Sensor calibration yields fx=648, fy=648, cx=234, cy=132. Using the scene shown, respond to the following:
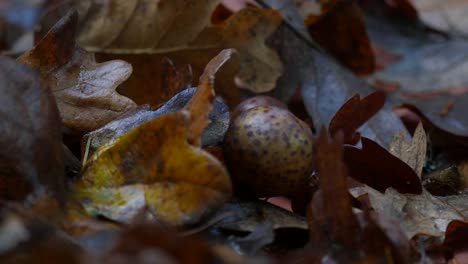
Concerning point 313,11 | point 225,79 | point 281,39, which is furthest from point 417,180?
point 313,11

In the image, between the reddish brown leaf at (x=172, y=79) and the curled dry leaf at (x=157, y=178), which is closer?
the curled dry leaf at (x=157, y=178)

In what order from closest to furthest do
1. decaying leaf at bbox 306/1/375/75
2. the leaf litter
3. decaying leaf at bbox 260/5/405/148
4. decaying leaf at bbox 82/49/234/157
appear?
the leaf litter
decaying leaf at bbox 82/49/234/157
decaying leaf at bbox 260/5/405/148
decaying leaf at bbox 306/1/375/75

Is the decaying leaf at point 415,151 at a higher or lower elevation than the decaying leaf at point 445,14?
higher

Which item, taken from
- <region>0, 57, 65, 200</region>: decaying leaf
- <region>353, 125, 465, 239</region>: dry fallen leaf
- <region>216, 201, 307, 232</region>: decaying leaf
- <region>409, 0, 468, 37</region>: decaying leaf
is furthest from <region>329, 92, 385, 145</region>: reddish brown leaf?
<region>409, 0, 468, 37</region>: decaying leaf

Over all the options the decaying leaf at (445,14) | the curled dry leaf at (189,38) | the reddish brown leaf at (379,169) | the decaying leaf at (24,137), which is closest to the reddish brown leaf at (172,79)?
the curled dry leaf at (189,38)

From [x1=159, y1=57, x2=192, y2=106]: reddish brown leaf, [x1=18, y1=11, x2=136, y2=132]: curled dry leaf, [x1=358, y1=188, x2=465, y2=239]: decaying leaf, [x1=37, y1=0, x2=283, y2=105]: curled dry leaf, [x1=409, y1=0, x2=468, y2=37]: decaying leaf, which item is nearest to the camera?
[x1=358, y1=188, x2=465, y2=239]: decaying leaf

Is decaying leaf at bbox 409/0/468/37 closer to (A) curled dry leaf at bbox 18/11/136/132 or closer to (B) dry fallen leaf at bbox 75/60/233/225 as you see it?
(A) curled dry leaf at bbox 18/11/136/132

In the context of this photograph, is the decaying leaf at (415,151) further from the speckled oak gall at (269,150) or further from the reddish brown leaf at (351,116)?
the speckled oak gall at (269,150)

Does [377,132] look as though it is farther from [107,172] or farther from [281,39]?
[107,172]
